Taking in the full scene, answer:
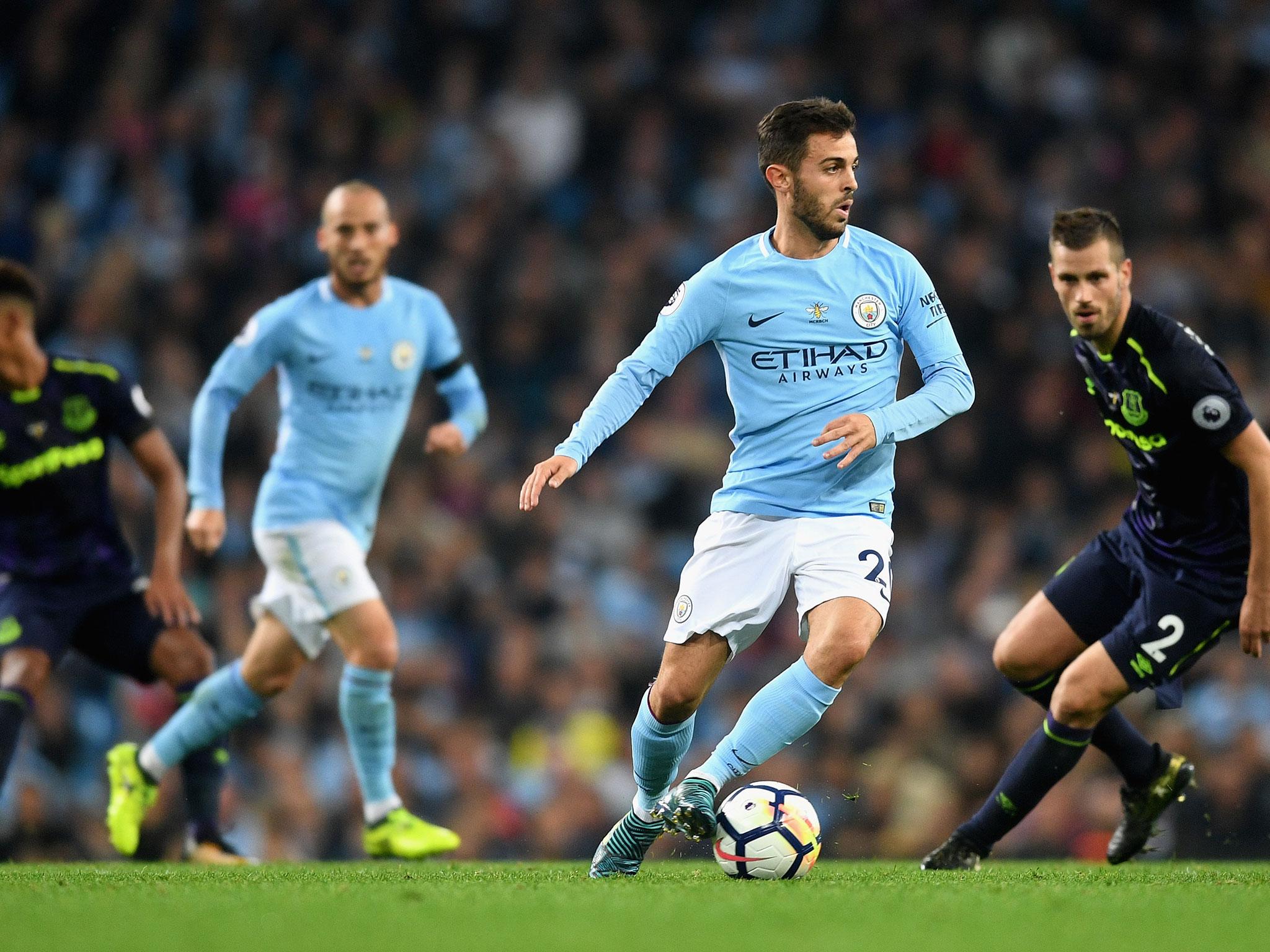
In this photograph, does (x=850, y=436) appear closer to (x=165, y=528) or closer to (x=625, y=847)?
(x=625, y=847)

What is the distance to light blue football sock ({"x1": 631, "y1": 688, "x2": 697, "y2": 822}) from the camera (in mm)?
5047

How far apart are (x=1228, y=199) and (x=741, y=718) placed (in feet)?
25.9

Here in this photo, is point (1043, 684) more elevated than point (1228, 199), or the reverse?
point (1228, 199)

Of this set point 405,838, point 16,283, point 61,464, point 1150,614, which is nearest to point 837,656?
point 1150,614

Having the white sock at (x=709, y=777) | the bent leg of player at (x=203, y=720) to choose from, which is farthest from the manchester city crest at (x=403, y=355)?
the white sock at (x=709, y=777)

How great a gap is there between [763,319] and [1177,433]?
1411 mm

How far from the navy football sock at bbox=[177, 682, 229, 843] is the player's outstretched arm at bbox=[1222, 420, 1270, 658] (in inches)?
158

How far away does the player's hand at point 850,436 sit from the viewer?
464cm

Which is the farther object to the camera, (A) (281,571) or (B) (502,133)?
(B) (502,133)

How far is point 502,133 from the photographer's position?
11703 millimetres

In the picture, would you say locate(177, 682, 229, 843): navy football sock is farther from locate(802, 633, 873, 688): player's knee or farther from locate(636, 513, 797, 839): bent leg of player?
locate(802, 633, 873, 688): player's knee

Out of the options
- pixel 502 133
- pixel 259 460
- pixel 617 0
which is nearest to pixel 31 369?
pixel 259 460

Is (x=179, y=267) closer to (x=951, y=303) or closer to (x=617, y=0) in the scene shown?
(x=617, y=0)

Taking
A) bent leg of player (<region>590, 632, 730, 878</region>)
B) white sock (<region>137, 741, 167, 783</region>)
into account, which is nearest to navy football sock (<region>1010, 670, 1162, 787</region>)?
bent leg of player (<region>590, 632, 730, 878</region>)
